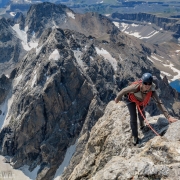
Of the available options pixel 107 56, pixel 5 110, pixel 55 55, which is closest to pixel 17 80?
pixel 5 110

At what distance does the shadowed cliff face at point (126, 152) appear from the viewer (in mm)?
12165

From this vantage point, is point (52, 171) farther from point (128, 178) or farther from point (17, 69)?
point (128, 178)

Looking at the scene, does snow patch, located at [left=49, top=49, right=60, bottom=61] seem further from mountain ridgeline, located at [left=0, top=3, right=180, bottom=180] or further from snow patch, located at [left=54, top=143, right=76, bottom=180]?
snow patch, located at [left=54, top=143, right=76, bottom=180]

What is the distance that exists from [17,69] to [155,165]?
121 meters

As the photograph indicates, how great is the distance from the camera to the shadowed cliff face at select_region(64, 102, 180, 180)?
39.9 ft

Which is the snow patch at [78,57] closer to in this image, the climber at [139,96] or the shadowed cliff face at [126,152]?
the shadowed cliff face at [126,152]

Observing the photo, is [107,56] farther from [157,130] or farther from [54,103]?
[157,130]

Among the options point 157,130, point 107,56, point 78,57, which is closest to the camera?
point 157,130

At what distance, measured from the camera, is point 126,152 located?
16.1m

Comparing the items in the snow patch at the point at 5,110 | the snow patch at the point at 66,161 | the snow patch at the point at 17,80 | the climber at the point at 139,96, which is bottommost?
the snow patch at the point at 66,161

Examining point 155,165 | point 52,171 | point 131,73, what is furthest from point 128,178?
point 131,73

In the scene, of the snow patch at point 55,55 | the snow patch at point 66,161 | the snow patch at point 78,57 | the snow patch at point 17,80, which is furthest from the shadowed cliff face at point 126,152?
the snow patch at point 17,80

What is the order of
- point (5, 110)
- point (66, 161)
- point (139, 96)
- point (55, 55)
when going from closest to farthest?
point (139, 96), point (66, 161), point (55, 55), point (5, 110)

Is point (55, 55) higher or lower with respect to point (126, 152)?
lower
